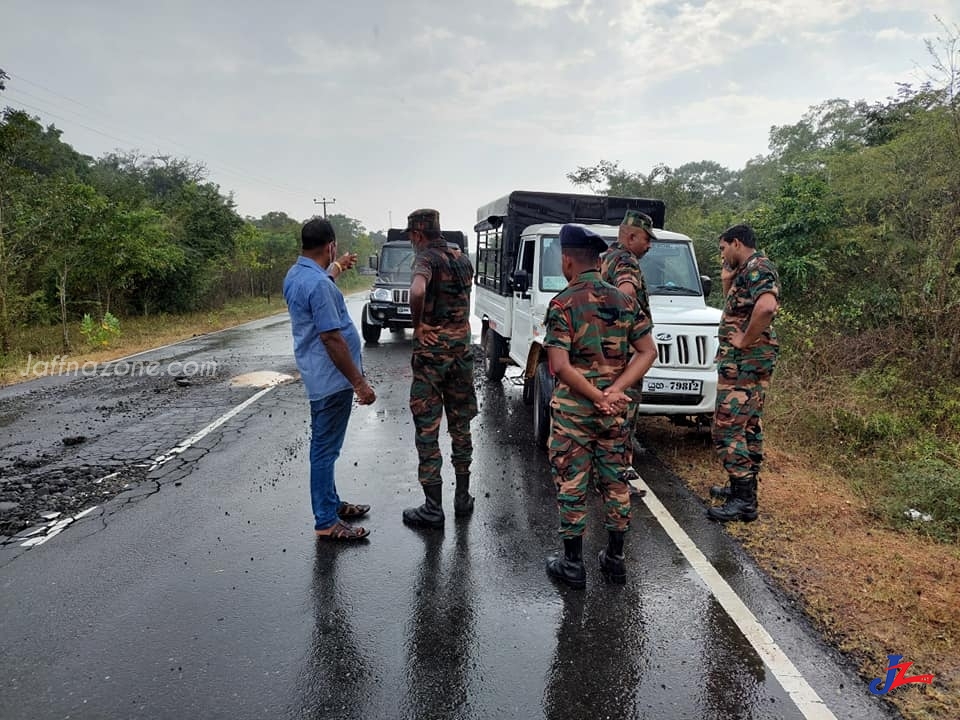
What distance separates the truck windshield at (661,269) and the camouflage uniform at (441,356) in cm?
275

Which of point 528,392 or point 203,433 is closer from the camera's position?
point 203,433

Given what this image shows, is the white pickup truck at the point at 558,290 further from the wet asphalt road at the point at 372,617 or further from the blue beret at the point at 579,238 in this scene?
the blue beret at the point at 579,238

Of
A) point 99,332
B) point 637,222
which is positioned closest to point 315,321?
point 637,222

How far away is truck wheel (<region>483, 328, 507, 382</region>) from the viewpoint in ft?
30.3

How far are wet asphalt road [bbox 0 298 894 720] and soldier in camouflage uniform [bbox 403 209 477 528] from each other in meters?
0.46

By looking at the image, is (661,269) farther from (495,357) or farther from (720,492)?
(495,357)

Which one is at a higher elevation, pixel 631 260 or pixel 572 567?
pixel 631 260

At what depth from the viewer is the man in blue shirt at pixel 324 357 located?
3.70 metres

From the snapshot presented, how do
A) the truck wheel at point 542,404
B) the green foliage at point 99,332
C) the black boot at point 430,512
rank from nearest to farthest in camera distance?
1. the black boot at point 430,512
2. the truck wheel at point 542,404
3. the green foliage at point 99,332

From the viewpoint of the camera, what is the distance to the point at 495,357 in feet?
30.5

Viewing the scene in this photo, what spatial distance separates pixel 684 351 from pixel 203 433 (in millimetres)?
5079

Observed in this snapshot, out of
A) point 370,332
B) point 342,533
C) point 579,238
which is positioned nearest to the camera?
point 579,238

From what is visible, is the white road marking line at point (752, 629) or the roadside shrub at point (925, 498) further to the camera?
the roadside shrub at point (925, 498)

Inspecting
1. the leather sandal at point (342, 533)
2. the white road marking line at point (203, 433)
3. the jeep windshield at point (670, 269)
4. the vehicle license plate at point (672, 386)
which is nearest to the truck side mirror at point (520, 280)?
the jeep windshield at point (670, 269)
